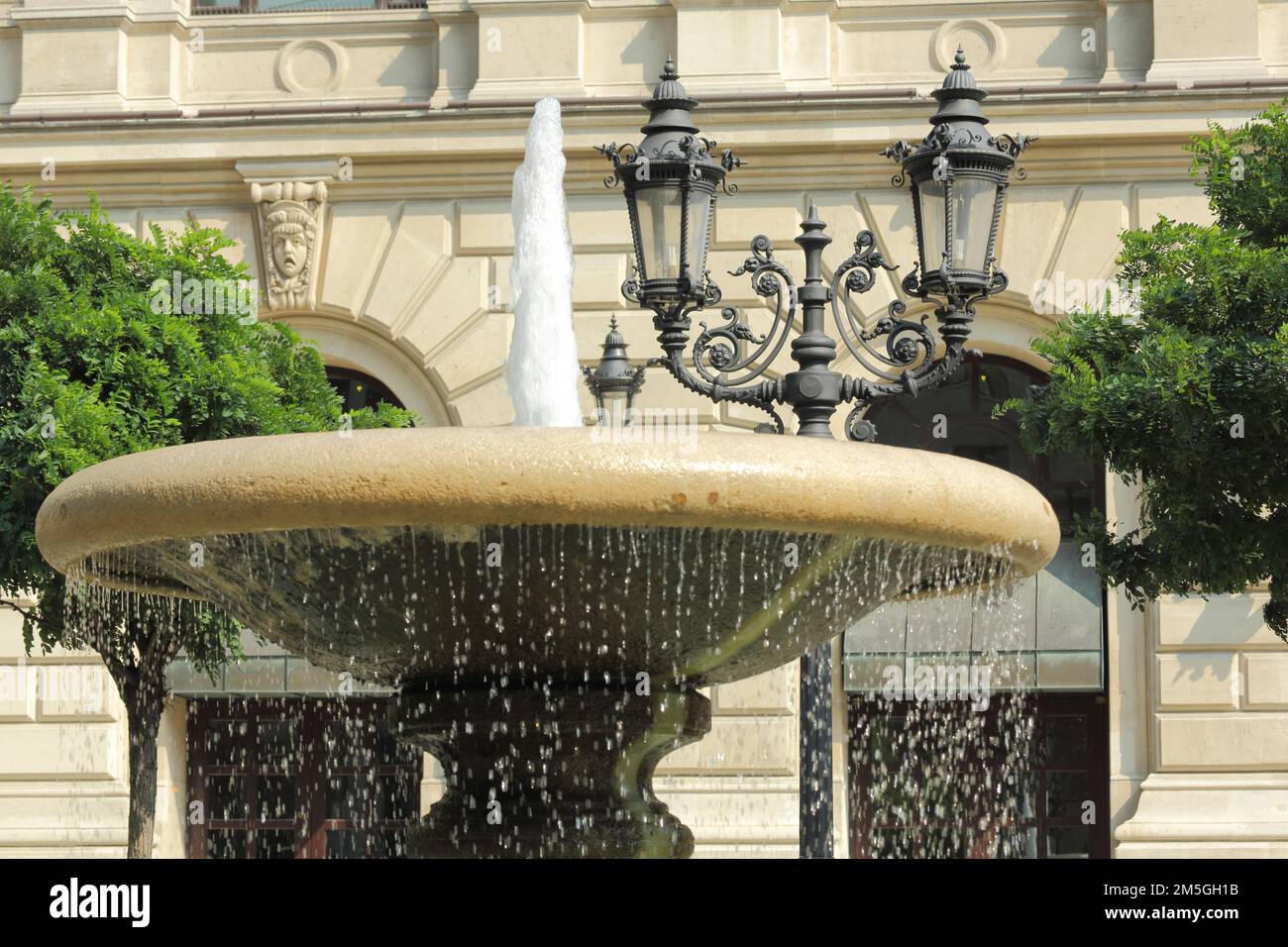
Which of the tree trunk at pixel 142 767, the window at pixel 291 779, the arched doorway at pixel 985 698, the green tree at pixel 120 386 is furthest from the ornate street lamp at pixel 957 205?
the window at pixel 291 779

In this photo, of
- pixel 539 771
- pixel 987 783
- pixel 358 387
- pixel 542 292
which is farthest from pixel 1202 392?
pixel 358 387

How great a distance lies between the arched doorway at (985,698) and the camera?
1582cm

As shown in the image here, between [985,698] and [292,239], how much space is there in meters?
6.30

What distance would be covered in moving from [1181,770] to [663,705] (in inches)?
397

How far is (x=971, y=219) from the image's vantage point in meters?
10.1

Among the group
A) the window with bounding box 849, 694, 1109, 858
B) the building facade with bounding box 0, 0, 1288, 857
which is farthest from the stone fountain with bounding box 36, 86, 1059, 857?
the window with bounding box 849, 694, 1109, 858

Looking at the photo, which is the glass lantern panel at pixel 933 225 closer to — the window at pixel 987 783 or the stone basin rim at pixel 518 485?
the stone basin rim at pixel 518 485

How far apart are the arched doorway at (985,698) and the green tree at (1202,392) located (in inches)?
135

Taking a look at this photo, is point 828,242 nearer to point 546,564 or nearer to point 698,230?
point 698,230

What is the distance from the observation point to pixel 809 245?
1052 cm
